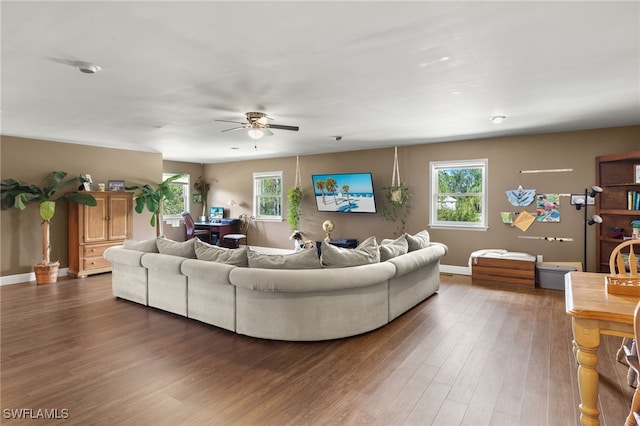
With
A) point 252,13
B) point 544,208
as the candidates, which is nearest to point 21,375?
point 252,13

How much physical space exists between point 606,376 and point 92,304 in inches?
220

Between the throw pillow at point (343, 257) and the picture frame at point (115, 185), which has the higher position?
the picture frame at point (115, 185)

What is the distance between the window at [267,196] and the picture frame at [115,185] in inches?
131

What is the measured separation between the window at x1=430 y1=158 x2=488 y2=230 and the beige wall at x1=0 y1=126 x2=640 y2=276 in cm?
12

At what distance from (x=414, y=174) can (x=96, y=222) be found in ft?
20.1

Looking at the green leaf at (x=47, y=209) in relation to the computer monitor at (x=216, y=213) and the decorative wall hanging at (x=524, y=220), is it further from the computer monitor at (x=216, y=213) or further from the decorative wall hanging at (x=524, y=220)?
the decorative wall hanging at (x=524, y=220)

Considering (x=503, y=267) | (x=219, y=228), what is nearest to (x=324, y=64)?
(x=503, y=267)

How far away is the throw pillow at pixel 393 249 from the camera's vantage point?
13.3 feet

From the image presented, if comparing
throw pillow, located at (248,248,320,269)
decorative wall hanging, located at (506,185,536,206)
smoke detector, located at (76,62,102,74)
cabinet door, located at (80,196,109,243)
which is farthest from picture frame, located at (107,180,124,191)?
decorative wall hanging, located at (506,185,536,206)

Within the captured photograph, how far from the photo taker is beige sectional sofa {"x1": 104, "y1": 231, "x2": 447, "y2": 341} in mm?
3377

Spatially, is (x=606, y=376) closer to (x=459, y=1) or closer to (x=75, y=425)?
(x=459, y=1)

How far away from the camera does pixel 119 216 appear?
693cm

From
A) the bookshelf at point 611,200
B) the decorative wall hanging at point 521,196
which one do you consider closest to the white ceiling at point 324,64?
the bookshelf at point 611,200

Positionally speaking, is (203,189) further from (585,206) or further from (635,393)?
(635,393)
